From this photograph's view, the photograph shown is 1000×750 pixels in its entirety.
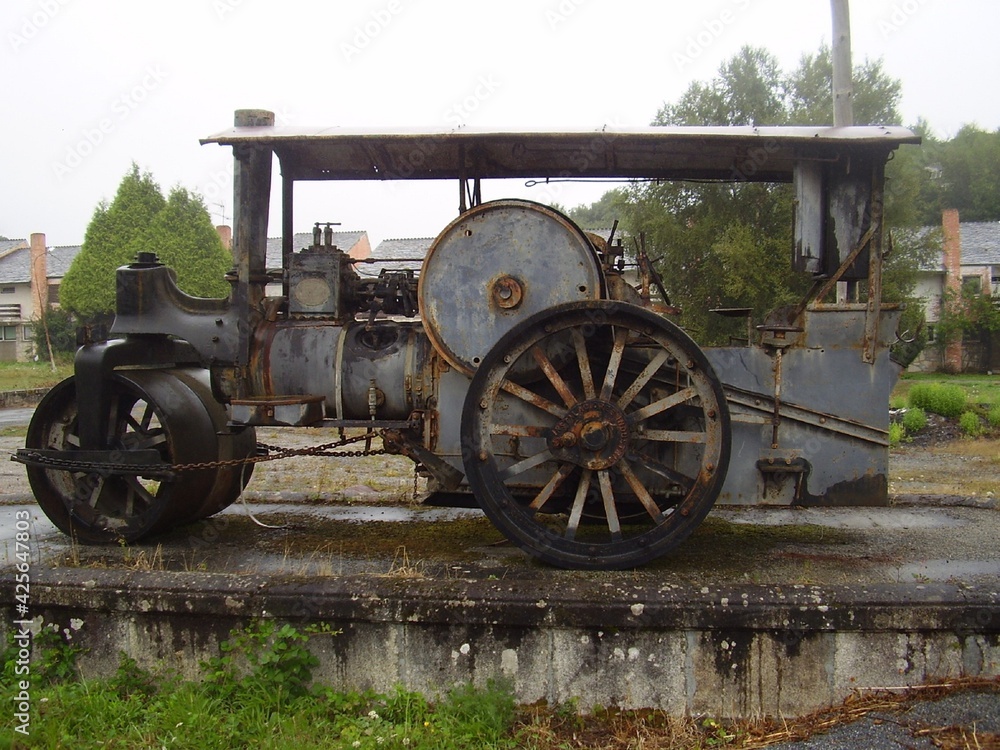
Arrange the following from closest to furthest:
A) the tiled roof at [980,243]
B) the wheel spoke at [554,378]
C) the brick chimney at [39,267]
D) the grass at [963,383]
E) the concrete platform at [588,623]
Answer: the concrete platform at [588,623]
the wheel spoke at [554,378]
the grass at [963,383]
the tiled roof at [980,243]
the brick chimney at [39,267]

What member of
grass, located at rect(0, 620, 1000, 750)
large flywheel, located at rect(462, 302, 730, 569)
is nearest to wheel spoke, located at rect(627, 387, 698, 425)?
large flywheel, located at rect(462, 302, 730, 569)

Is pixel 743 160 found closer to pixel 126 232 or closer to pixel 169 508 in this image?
pixel 169 508

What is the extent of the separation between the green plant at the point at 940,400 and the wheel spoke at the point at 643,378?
13390 millimetres

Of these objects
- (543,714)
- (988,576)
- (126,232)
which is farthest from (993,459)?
(126,232)

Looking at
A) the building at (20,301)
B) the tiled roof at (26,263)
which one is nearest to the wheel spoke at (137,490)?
the building at (20,301)

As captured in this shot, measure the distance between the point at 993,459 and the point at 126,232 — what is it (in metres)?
31.9

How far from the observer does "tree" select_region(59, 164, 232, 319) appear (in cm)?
3353

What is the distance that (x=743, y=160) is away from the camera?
569 centimetres

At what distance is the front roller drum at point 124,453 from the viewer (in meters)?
5.55

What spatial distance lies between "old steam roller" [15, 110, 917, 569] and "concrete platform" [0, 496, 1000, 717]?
0.57 metres

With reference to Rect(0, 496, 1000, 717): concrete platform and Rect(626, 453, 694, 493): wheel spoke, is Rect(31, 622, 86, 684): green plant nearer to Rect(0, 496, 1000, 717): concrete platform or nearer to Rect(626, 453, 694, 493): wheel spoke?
Rect(0, 496, 1000, 717): concrete platform

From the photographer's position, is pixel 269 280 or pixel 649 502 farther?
pixel 269 280

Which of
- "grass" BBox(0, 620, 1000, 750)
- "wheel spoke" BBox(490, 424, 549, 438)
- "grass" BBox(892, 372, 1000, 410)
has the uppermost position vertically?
"wheel spoke" BBox(490, 424, 549, 438)

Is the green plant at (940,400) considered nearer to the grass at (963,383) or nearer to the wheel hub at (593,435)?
the grass at (963,383)
